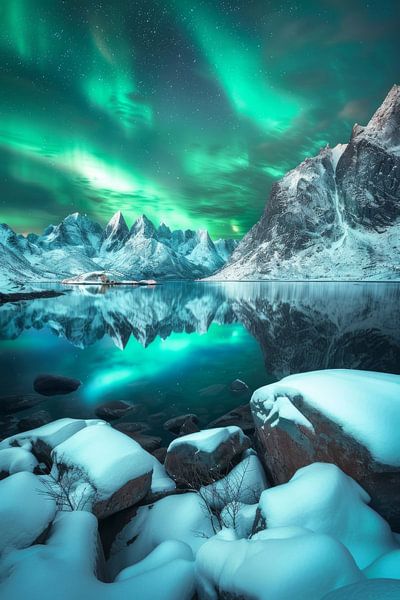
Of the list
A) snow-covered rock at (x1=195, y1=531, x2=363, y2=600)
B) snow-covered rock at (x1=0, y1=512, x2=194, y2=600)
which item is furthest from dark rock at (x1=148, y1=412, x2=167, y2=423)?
snow-covered rock at (x1=195, y1=531, x2=363, y2=600)

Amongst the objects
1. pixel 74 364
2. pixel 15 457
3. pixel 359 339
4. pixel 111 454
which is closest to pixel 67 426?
pixel 15 457

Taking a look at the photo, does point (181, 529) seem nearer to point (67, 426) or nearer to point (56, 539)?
point (56, 539)

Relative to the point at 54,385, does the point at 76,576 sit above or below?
above

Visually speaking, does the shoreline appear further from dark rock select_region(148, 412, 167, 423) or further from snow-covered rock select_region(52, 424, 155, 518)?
snow-covered rock select_region(52, 424, 155, 518)

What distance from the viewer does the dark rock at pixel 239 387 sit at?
16502mm

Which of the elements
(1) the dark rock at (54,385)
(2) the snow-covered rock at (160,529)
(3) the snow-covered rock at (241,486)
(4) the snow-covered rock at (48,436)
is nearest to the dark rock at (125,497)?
(2) the snow-covered rock at (160,529)

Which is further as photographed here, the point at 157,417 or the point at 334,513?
the point at 157,417

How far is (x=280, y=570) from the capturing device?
335 cm

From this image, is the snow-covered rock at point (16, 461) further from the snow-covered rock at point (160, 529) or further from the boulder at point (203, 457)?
the boulder at point (203, 457)

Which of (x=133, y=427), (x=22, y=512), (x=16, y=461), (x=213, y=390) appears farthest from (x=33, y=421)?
(x=213, y=390)

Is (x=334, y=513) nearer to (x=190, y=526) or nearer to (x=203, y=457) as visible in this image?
(x=190, y=526)

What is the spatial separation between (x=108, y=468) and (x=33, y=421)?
7.64 metres

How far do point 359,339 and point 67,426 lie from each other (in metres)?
25.1

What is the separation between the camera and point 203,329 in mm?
35812
